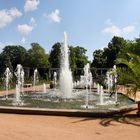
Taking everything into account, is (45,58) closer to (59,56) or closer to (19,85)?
(59,56)

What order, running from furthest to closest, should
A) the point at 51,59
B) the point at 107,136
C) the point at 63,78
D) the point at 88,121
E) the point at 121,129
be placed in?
the point at 51,59
the point at 63,78
the point at 88,121
the point at 121,129
the point at 107,136

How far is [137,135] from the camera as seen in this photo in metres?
9.59

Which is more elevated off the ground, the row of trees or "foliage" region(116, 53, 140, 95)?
the row of trees

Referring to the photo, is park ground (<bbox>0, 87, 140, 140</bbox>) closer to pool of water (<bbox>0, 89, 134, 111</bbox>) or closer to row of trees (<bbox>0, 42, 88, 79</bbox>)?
pool of water (<bbox>0, 89, 134, 111</bbox>)

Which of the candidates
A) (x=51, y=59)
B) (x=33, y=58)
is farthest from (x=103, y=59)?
(x=33, y=58)

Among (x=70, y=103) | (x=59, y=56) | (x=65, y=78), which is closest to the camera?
(x=70, y=103)

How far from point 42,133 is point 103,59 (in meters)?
53.4

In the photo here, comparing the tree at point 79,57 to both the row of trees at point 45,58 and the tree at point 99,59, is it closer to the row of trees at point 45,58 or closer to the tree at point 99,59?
the row of trees at point 45,58

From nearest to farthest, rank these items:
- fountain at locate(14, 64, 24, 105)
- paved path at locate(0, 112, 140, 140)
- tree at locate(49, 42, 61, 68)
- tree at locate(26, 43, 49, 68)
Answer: paved path at locate(0, 112, 140, 140) → fountain at locate(14, 64, 24, 105) → tree at locate(49, 42, 61, 68) → tree at locate(26, 43, 49, 68)

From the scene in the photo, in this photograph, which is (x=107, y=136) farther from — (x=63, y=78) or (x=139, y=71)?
(x=63, y=78)

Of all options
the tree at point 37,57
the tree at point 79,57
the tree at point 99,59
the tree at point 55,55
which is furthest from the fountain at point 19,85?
the tree at point 37,57

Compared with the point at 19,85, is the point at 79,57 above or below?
above

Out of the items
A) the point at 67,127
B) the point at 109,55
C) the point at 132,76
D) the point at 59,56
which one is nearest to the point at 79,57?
the point at 109,55

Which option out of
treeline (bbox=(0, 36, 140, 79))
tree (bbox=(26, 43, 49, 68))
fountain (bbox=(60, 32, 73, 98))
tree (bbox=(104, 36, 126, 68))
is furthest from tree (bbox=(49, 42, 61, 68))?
fountain (bbox=(60, 32, 73, 98))
